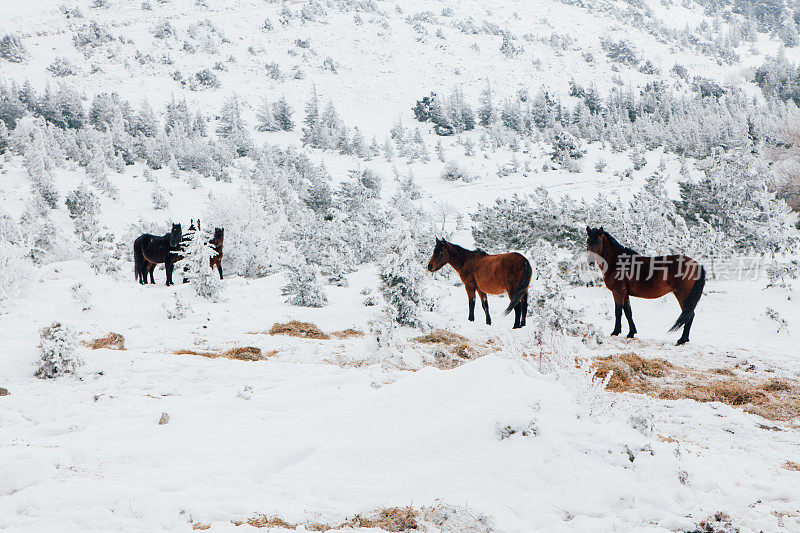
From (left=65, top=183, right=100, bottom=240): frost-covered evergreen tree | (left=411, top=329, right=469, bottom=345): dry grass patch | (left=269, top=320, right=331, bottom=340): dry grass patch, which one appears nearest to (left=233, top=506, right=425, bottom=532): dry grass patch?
(left=411, top=329, right=469, bottom=345): dry grass patch

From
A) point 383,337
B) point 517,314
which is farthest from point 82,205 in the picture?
point 517,314

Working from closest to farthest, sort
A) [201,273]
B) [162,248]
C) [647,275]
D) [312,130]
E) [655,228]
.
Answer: [647,275]
[201,273]
[162,248]
[655,228]
[312,130]

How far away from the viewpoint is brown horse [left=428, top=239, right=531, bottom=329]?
28.6 ft

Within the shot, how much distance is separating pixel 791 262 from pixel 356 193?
16.3m

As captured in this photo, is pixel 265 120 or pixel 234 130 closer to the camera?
pixel 234 130

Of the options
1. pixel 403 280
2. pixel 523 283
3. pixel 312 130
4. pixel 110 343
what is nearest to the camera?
pixel 110 343

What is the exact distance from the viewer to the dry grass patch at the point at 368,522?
8.32 ft

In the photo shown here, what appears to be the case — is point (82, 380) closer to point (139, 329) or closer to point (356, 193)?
point (139, 329)

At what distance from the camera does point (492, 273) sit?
9.15 m

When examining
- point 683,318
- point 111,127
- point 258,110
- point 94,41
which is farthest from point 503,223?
point 94,41

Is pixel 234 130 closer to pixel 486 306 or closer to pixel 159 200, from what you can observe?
pixel 159 200

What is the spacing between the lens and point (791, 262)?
12.3 m

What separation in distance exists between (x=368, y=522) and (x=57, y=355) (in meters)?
4.57

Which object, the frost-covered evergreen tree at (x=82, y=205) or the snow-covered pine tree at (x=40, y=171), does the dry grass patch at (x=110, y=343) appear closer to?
the frost-covered evergreen tree at (x=82, y=205)
